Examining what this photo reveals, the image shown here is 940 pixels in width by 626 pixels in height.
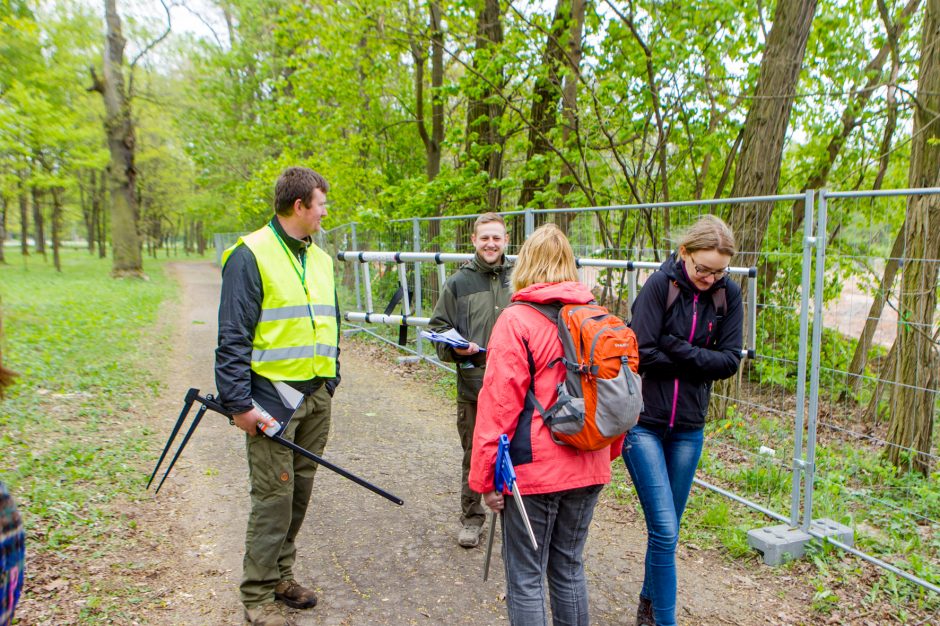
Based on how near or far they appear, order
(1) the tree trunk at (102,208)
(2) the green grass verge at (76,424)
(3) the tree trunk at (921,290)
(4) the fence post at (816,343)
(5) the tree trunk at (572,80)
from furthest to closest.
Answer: (1) the tree trunk at (102,208), (5) the tree trunk at (572,80), (3) the tree trunk at (921,290), (2) the green grass verge at (76,424), (4) the fence post at (816,343)

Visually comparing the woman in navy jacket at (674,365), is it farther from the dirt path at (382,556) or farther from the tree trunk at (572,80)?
the tree trunk at (572,80)

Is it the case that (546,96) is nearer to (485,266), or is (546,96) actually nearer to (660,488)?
(485,266)

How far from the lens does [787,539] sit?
3842mm

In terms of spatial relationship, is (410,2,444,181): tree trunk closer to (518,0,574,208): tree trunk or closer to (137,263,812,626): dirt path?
(518,0,574,208): tree trunk

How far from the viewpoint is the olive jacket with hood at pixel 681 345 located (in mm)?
2900

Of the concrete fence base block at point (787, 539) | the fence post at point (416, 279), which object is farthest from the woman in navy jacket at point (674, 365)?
the fence post at point (416, 279)

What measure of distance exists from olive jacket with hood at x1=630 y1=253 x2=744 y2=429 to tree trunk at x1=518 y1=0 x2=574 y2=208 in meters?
6.16

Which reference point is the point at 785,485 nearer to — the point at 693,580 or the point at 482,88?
the point at 693,580

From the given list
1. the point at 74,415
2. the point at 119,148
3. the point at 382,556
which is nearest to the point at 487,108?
the point at 74,415

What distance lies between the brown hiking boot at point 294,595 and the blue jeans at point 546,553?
4.27ft

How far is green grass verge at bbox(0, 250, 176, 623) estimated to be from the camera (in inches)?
155

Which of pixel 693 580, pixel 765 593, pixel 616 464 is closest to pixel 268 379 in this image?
pixel 693 580

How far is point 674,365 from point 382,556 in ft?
7.03

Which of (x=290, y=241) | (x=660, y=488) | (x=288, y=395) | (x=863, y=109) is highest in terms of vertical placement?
(x=863, y=109)
